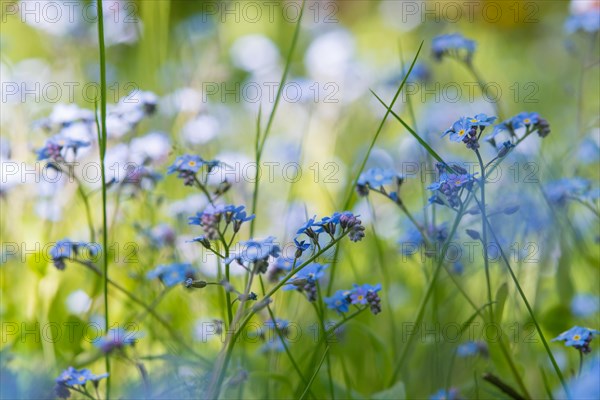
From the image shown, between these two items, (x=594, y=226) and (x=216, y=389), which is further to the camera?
(x=594, y=226)

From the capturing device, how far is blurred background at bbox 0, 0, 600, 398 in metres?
1.84

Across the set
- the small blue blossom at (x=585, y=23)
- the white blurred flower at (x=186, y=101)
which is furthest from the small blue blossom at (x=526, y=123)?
the white blurred flower at (x=186, y=101)

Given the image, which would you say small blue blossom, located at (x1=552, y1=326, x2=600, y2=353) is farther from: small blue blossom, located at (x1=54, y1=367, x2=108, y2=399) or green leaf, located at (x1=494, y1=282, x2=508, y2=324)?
small blue blossom, located at (x1=54, y1=367, x2=108, y2=399)

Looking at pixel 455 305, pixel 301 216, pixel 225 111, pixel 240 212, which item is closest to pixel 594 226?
pixel 455 305

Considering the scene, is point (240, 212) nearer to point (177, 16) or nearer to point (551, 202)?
point (551, 202)

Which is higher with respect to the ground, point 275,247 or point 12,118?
point 12,118

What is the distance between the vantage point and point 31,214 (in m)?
2.79

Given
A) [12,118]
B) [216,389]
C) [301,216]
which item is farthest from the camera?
[12,118]

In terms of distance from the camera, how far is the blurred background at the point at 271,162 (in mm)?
1838

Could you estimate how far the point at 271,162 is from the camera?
11.4 feet

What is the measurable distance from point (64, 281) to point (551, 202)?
118 centimetres

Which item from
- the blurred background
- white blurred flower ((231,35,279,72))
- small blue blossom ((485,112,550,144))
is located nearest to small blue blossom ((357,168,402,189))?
the blurred background

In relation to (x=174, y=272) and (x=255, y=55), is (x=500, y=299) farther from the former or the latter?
(x=255, y=55)

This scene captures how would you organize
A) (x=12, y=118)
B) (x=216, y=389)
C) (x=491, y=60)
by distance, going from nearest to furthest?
1. (x=216, y=389)
2. (x=12, y=118)
3. (x=491, y=60)
